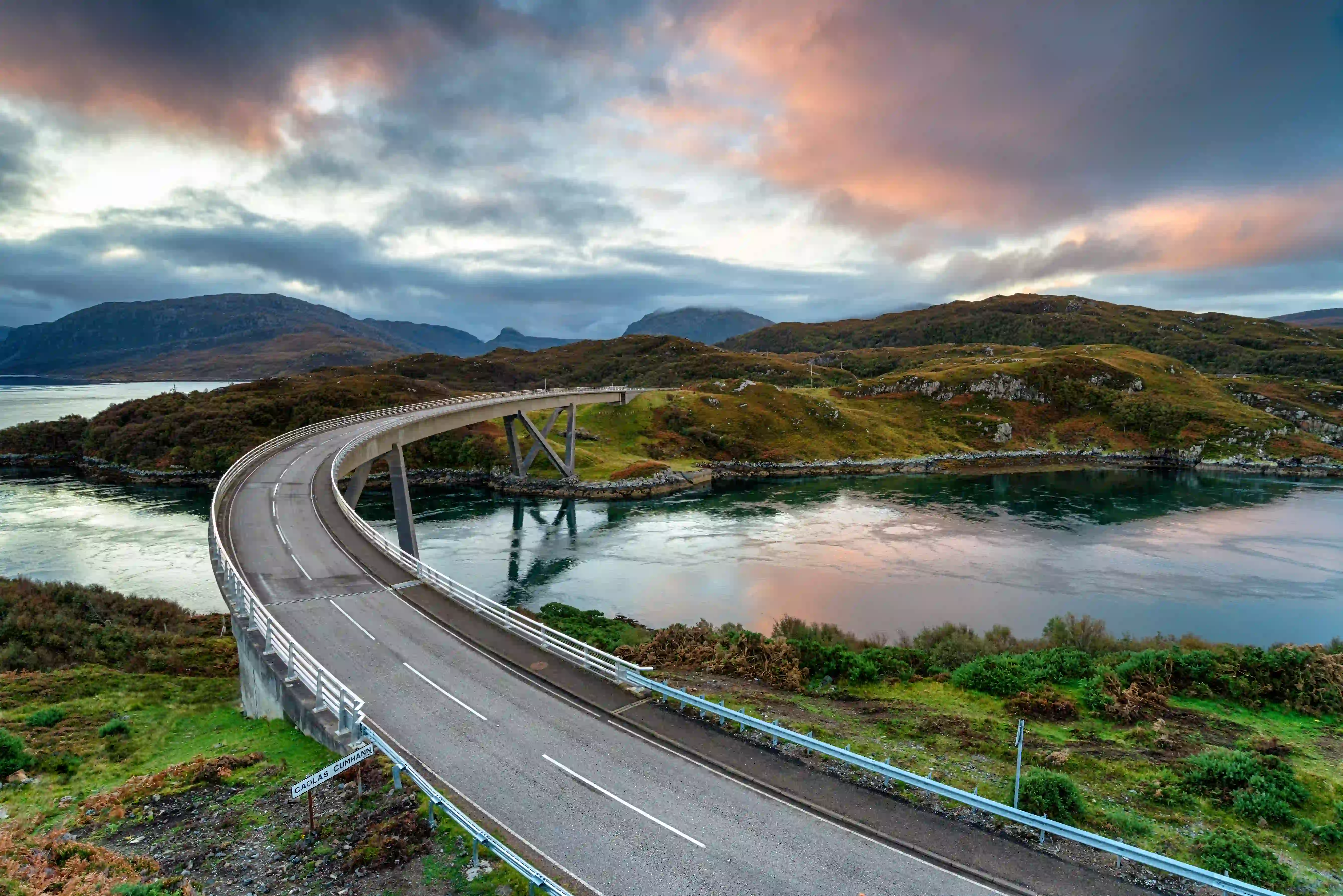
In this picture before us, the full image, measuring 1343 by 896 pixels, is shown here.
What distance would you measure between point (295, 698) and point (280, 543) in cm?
1668

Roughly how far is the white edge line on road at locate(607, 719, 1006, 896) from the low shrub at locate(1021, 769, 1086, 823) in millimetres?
2906

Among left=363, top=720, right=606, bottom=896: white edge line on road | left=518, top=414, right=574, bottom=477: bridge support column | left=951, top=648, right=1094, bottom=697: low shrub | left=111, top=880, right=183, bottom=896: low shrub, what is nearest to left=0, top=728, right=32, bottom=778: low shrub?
left=363, top=720, right=606, bottom=896: white edge line on road

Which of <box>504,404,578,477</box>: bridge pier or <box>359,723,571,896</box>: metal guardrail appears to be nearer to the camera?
<box>359,723,571,896</box>: metal guardrail

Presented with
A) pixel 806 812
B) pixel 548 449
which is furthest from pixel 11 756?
pixel 548 449

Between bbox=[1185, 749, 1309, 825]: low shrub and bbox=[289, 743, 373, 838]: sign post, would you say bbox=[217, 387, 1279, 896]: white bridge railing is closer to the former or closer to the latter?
bbox=[289, 743, 373, 838]: sign post

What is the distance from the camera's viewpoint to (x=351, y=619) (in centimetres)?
2434

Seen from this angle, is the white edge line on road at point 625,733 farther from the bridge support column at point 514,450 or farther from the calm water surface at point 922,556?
the bridge support column at point 514,450

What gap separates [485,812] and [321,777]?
3.65 meters

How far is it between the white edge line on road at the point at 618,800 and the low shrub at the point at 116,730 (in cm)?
1428

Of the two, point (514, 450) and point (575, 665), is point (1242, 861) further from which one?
point (514, 450)

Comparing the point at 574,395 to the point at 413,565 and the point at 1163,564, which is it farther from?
the point at 1163,564

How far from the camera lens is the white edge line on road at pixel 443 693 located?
18.1 meters

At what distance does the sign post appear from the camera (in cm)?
1224

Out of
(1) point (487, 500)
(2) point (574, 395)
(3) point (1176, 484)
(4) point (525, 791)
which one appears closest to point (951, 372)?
(3) point (1176, 484)
